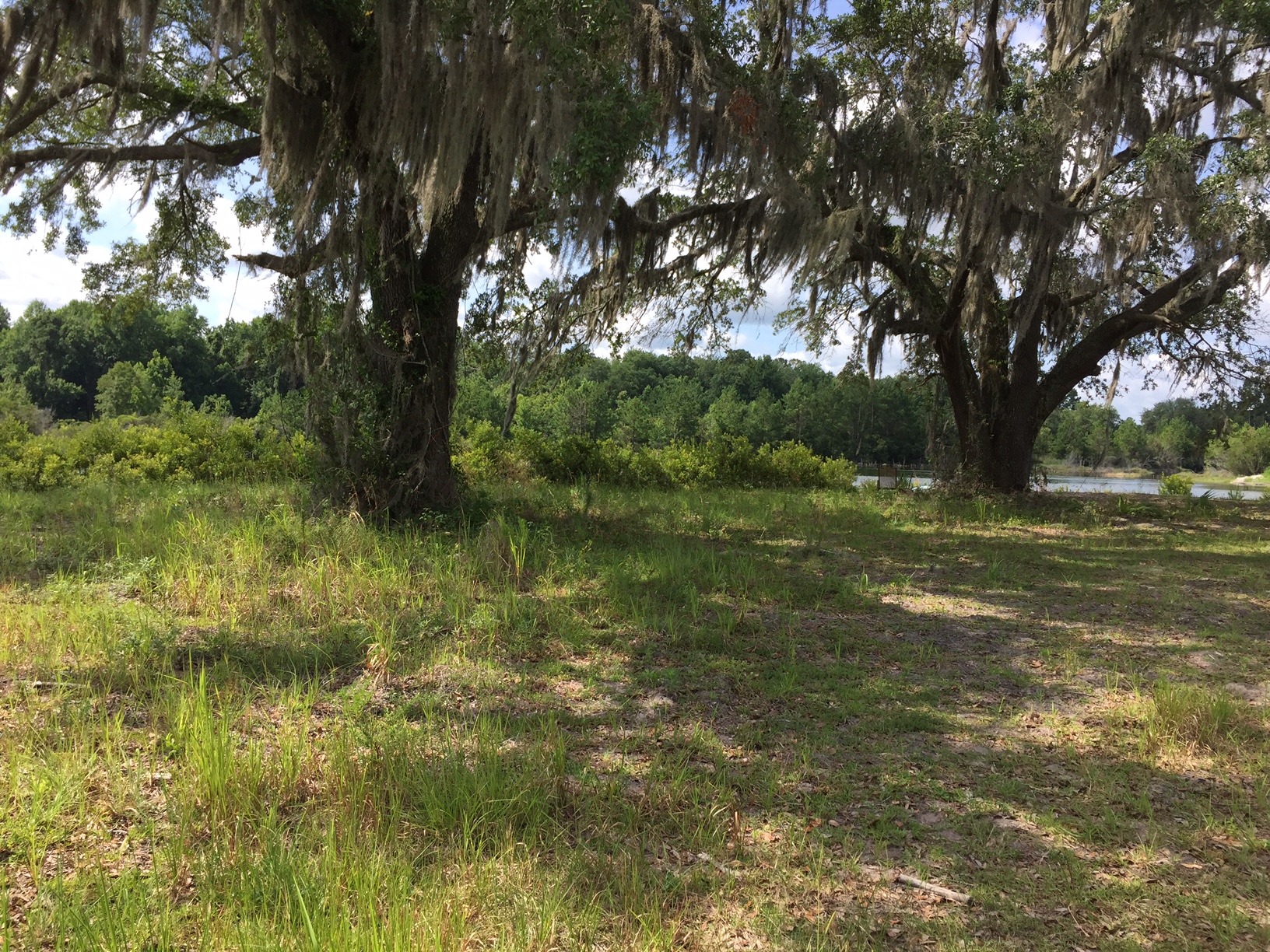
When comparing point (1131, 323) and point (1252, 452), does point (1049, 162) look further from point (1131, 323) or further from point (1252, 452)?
point (1252, 452)

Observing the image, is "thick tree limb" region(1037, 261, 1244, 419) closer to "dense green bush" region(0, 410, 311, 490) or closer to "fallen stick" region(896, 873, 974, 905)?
"fallen stick" region(896, 873, 974, 905)

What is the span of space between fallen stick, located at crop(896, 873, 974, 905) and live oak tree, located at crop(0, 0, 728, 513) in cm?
510

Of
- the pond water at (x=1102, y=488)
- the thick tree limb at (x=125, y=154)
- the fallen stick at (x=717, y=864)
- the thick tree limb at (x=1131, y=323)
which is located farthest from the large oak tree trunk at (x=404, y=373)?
the pond water at (x=1102, y=488)

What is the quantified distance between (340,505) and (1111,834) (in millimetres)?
6196

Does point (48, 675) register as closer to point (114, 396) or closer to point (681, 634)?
point (681, 634)

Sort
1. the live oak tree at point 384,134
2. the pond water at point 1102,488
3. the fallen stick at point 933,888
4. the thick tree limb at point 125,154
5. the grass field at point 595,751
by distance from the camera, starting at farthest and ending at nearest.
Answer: the pond water at point 1102,488 → the thick tree limb at point 125,154 → the live oak tree at point 384,134 → the fallen stick at point 933,888 → the grass field at point 595,751

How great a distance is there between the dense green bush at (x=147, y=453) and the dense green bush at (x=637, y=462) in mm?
2863

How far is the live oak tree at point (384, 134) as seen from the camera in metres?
5.86

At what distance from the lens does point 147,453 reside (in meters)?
10.6

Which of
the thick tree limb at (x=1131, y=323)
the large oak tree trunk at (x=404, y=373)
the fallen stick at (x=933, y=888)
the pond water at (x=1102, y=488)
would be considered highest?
the thick tree limb at (x=1131, y=323)

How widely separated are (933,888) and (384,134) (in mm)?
6428

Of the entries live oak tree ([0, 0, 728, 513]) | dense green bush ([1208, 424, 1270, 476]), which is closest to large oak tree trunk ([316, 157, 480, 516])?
live oak tree ([0, 0, 728, 513])

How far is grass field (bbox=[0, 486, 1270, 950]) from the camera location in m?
1.96

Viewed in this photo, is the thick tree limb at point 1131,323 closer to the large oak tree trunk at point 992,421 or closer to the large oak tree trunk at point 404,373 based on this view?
the large oak tree trunk at point 992,421
